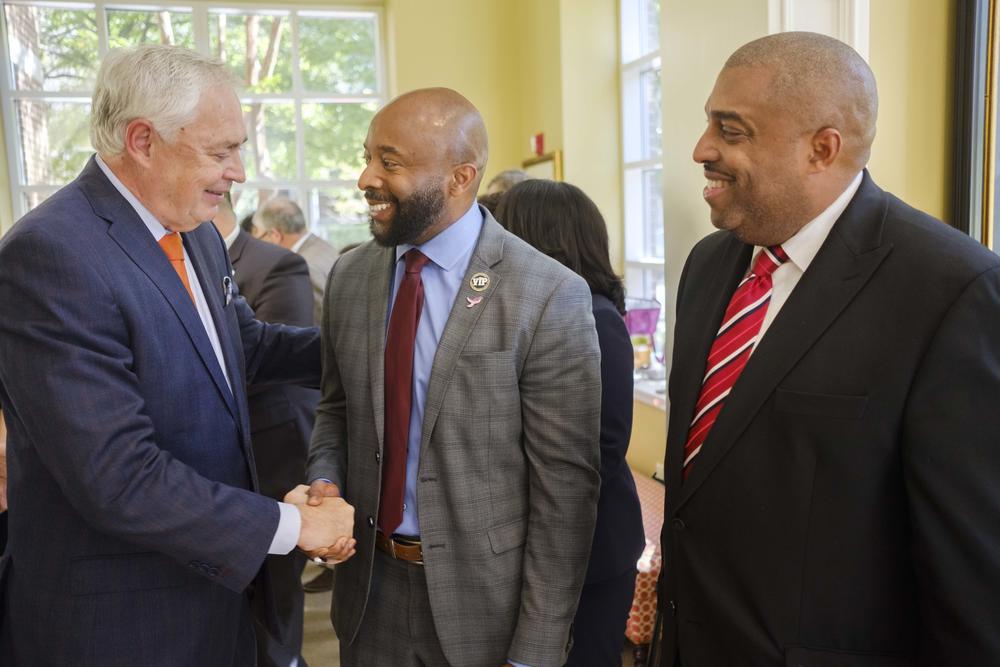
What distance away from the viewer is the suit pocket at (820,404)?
1.20 m

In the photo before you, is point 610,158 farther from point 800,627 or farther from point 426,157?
point 800,627

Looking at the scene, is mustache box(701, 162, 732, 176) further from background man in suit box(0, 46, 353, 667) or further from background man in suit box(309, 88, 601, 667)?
background man in suit box(0, 46, 353, 667)

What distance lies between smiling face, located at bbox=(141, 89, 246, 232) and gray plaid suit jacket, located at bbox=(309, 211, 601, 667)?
48 centimetres

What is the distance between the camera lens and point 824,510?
124cm

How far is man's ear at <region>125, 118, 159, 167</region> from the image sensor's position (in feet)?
5.30

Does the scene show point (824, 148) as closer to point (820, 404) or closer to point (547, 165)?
point (820, 404)

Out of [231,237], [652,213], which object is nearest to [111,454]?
[231,237]

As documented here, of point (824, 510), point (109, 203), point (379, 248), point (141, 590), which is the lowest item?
point (141, 590)

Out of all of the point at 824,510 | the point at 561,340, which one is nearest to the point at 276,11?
the point at 561,340

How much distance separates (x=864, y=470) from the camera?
121cm

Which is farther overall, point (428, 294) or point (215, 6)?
point (215, 6)

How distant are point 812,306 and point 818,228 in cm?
17

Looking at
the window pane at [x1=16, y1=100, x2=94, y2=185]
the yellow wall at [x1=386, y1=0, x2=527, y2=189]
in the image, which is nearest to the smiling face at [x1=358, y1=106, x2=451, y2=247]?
the yellow wall at [x1=386, y1=0, x2=527, y2=189]

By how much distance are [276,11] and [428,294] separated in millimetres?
6204
